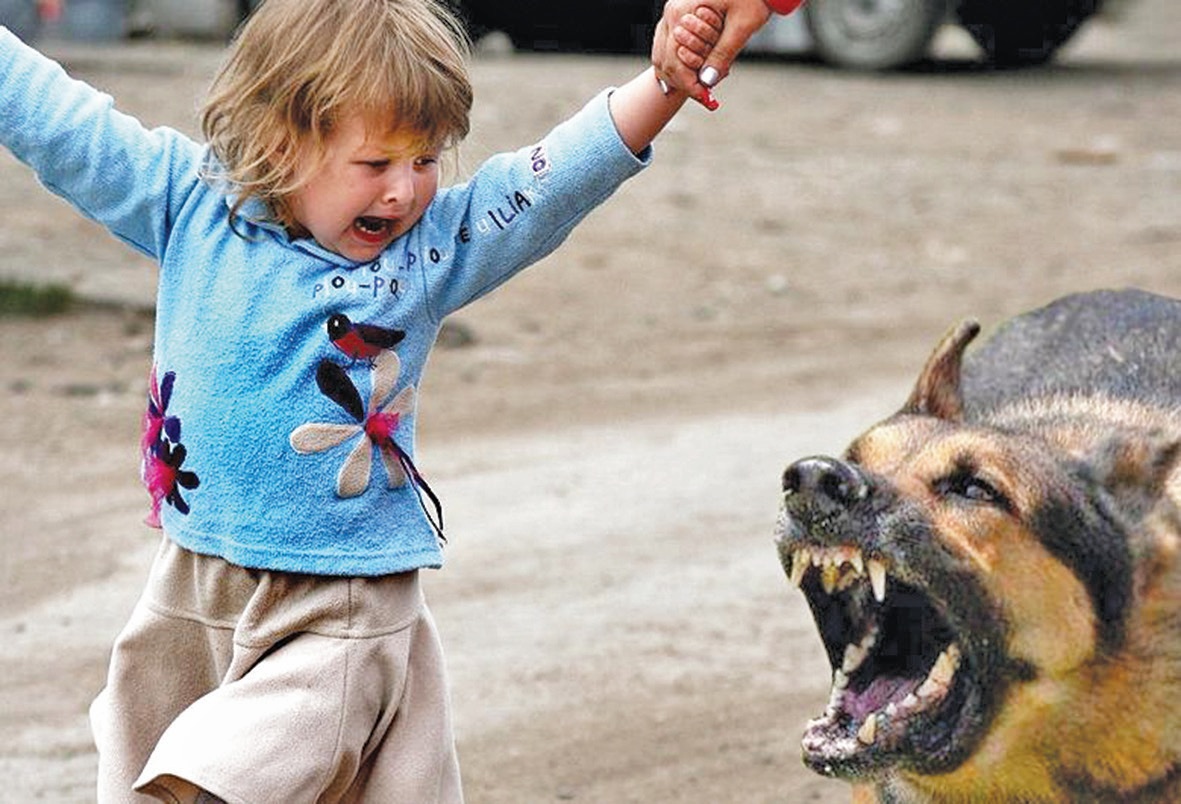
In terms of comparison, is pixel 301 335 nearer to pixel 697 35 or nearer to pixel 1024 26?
pixel 697 35

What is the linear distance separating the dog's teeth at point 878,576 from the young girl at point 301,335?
25.4 inches

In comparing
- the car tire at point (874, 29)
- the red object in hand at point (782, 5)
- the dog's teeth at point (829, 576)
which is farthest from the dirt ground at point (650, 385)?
the dog's teeth at point (829, 576)

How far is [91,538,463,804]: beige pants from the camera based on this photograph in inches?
130

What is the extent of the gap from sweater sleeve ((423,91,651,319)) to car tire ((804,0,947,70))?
1201 centimetres

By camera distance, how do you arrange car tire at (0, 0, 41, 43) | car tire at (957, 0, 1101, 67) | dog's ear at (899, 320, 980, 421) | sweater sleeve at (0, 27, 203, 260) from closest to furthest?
sweater sleeve at (0, 27, 203, 260)
dog's ear at (899, 320, 980, 421)
car tire at (0, 0, 41, 43)
car tire at (957, 0, 1101, 67)

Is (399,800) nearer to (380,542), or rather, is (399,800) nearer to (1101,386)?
(380,542)

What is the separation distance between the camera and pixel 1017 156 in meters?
12.8

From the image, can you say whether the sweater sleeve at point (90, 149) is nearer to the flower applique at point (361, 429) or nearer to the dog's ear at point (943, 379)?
the flower applique at point (361, 429)

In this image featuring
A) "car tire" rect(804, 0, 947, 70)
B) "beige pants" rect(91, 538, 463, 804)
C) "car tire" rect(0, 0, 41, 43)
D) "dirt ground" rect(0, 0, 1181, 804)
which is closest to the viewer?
"beige pants" rect(91, 538, 463, 804)

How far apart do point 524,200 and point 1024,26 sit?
13289 mm

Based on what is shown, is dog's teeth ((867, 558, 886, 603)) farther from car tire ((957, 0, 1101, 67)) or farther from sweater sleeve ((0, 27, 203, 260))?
car tire ((957, 0, 1101, 67))

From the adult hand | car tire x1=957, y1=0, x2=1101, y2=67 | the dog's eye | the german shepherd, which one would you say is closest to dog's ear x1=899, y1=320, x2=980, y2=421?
the german shepherd

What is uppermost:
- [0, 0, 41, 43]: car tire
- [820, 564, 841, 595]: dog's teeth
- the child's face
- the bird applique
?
the child's face

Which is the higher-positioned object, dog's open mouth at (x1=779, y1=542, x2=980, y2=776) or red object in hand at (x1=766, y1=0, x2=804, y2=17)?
red object in hand at (x1=766, y1=0, x2=804, y2=17)
